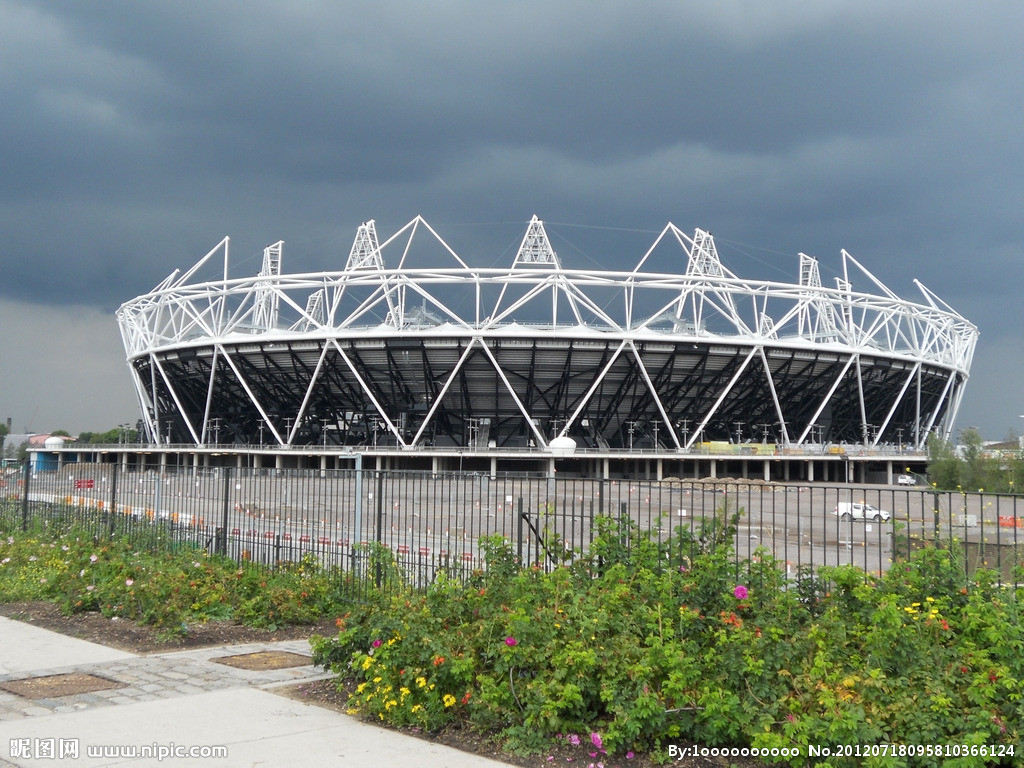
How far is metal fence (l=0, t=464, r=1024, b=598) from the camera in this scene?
31.4 ft

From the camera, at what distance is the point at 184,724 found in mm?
6605

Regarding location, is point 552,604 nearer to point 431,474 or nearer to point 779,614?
point 779,614

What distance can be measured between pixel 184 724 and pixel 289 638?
13.2 feet

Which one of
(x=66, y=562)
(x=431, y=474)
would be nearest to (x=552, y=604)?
(x=431, y=474)

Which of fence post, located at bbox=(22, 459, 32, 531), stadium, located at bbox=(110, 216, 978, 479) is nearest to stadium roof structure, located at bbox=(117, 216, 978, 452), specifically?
stadium, located at bbox=(110, 216, 978, 479)

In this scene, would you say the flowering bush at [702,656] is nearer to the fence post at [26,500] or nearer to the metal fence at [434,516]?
the metal fence at [434,516]

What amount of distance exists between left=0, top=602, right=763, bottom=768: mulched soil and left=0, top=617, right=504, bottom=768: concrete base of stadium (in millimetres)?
190

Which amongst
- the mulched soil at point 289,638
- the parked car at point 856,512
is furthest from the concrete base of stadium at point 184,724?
the parked car at point 856,512

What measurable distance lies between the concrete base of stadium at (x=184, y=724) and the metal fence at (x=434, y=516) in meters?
2.24

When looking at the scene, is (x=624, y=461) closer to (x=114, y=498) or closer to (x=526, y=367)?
(x=526, y=367)

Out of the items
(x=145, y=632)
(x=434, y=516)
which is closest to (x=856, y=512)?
(x=434, y=516)

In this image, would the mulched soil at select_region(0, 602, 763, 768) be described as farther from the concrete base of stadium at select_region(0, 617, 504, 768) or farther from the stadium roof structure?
the stadium roof structure

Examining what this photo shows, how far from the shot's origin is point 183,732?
21.0 feet

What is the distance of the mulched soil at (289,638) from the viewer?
5922 mm
